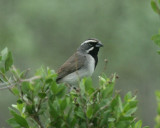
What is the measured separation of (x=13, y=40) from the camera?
15.3 metres

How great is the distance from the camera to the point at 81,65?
7.83 m

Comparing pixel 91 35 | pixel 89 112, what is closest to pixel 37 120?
pixel 89 112

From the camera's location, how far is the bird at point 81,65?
7586 millimetres

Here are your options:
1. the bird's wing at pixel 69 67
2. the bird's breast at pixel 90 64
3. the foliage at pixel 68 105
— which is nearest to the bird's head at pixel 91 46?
the bird's breast at pixel 90 64

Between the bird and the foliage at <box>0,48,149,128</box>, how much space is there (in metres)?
3.40

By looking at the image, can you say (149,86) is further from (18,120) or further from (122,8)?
(18,120)

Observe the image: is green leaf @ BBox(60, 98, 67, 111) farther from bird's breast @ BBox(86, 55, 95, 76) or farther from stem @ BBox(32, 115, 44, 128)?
bird's breast @ BBox(86, 55, 95, 76)

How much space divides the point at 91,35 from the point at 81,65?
9351 millimetres

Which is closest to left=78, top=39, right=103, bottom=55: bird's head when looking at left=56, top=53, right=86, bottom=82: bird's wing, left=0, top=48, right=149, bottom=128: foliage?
left=56, top=53, right=86, bottom=82: bird's wing

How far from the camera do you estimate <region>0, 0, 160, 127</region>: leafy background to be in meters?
15.9

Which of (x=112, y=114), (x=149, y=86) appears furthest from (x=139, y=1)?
(x=112, y=114)

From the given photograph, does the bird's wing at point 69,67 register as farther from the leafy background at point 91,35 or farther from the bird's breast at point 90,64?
the leafy background at point 91,35

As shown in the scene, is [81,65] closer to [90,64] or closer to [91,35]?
[90,64]

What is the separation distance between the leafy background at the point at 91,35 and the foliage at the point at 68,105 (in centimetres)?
1159
